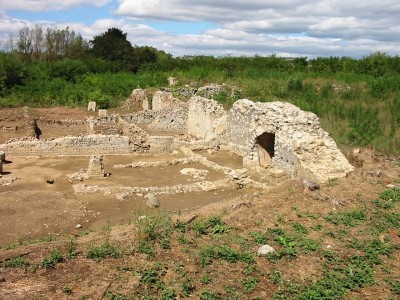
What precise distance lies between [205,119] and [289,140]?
8.09m

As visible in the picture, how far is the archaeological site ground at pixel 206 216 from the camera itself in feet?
19.8

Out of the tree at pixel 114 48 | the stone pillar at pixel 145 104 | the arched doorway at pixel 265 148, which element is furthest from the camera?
the tree at pixel 114 48

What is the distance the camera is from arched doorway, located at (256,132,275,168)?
1674 centimetres

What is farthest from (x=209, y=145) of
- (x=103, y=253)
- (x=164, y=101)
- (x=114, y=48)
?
(x=114, y=48)

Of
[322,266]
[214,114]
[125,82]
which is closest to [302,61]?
[125,82]

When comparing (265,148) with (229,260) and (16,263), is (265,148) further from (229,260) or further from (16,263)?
(16,263)

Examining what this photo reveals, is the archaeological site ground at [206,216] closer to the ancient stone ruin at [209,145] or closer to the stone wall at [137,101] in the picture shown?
the ancient stone ruin at [209,145]

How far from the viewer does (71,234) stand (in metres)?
9.75

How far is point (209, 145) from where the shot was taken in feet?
63.3

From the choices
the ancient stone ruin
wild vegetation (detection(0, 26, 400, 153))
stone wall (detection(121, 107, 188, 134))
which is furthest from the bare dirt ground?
stone wall (detection(121, 107, 188, 134))

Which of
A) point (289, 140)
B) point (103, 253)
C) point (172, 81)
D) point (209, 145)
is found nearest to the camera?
→ point (103, 253)

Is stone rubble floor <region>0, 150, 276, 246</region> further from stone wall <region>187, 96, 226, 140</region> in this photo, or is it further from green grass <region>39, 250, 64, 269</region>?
green grass <region>39, 250, 64, 269</region>

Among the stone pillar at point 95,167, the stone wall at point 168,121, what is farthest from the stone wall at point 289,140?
the stone wall at point 168,121

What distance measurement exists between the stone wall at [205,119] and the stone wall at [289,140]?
144 cm
